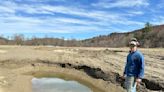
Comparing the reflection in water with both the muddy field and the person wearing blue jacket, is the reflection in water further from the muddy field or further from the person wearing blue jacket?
the person wearing blue jacket

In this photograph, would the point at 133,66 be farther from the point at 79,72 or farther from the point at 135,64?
the point at 79,72

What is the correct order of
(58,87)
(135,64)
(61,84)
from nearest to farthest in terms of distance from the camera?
(135,64) < (58,87) < (61,84)

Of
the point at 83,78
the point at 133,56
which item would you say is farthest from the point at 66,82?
the point at 133,56

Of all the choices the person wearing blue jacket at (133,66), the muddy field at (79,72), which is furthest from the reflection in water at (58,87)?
the person wearing blue jacket at (133,66)

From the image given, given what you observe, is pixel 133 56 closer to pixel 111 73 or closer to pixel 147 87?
pixel 147 87

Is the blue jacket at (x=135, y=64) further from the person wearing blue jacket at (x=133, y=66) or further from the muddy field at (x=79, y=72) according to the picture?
the muddy field at (x=79, y=72)

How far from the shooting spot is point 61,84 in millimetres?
22844

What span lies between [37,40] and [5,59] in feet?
192

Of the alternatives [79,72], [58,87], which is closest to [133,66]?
[58,87]

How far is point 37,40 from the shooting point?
9169cm

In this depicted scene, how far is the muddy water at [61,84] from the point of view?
20359 mm

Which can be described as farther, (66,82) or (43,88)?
(66,82)

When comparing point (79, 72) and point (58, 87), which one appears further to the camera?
point (79, 72)

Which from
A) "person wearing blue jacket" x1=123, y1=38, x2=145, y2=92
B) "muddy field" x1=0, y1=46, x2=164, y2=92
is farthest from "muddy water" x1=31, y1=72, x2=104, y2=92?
"person wearing blue jacket" x1=123, y1=38, x2=145, y2=92
